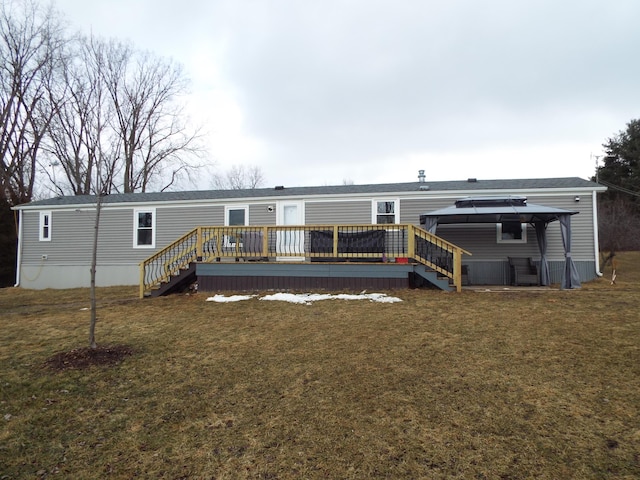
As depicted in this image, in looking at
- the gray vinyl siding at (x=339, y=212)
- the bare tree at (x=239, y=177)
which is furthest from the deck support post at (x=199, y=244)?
the bare tree at (x=239, y=177)

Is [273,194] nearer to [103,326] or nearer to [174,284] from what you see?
[174,284]

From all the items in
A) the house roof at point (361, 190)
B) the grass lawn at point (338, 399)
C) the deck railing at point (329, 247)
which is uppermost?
the house roof at point (361, 190)

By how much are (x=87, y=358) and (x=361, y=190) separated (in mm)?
9037

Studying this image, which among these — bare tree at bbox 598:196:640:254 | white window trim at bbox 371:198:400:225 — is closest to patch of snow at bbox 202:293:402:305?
white window trim at bbox 371:198:400:225

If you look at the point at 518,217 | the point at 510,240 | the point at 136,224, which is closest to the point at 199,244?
the point at 136,224

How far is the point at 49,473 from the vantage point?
2.33 meters

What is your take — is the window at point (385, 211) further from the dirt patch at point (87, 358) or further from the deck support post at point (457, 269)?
the dirt patch at point (87, 358)

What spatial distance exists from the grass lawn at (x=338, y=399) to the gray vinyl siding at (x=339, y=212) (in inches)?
225

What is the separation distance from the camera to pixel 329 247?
358 inches

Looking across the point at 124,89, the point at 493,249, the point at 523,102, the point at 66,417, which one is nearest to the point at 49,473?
the point at 66,417

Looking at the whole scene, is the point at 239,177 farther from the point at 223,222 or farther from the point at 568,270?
the point at 568,270

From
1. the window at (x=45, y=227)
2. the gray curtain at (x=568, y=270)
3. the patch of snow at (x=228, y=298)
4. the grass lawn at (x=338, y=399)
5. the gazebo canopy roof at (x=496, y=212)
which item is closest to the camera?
the grass lawn at (x=338, y=399)

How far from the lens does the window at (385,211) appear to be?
11281 mm

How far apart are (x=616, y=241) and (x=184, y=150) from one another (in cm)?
2832
